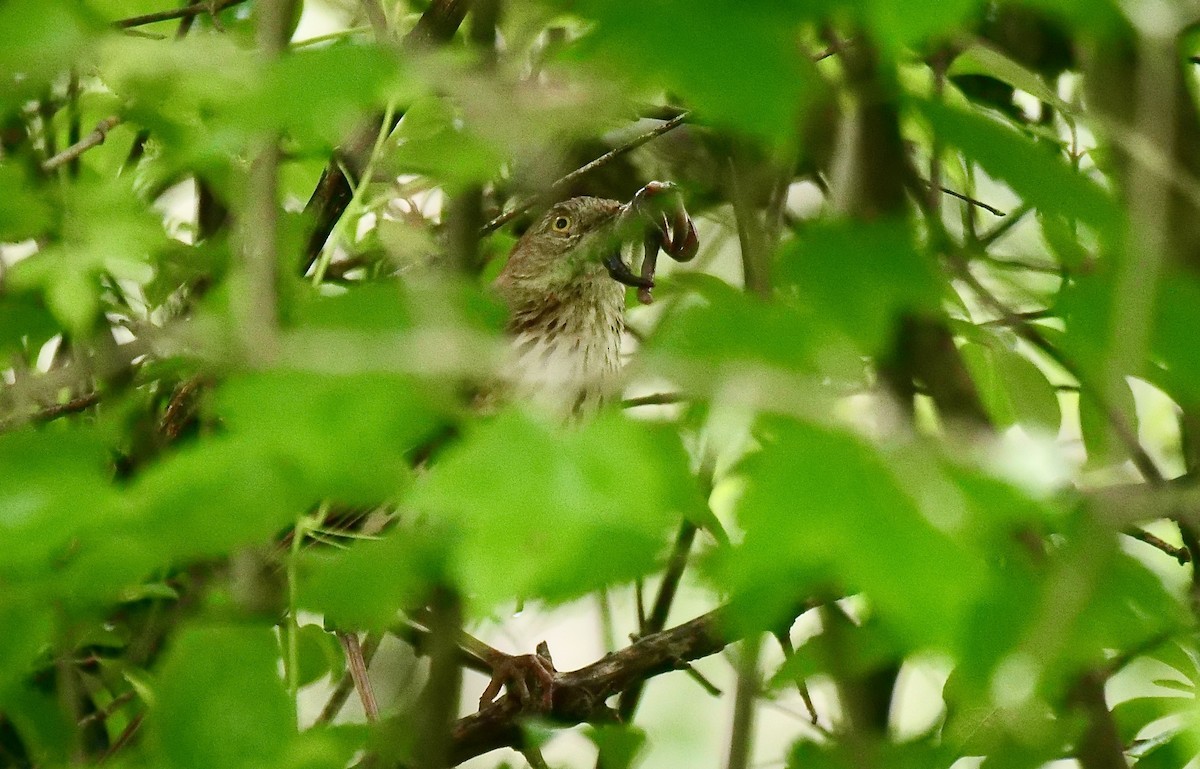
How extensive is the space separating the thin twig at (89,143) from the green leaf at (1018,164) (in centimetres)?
204

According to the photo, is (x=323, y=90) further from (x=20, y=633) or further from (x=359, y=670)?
(x=359, y=670)

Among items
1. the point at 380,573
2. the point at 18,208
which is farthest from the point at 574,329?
Result: the point at 380,573

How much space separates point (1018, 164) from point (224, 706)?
35.7 inches

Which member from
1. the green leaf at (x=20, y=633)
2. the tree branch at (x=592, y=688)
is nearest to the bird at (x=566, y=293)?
the tree branch at (x=592, y=688)

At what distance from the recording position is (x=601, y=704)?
113 inches

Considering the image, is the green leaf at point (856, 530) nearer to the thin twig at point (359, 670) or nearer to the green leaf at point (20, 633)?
the green leaf at point (20, 633)

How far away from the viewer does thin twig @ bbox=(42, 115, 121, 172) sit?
2.66 metres

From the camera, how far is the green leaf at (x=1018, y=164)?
1062mm

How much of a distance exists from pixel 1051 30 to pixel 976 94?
455mm

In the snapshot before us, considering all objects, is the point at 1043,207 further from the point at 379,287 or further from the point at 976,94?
the point at 976,94

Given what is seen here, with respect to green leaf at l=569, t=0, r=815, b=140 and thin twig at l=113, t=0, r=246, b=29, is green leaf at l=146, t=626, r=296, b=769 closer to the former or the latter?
green leaf at l=569, t=0, r=815, b=140

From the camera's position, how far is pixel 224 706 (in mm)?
1303

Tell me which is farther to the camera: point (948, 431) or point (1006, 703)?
point (948, 431)

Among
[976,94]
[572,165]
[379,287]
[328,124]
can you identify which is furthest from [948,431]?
[572,165]
